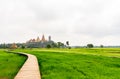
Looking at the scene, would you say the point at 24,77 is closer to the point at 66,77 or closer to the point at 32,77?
the point at 32,77

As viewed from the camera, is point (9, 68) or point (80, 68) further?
point (9, 68)

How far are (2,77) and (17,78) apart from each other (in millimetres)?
3266

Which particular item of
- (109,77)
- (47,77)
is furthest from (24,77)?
(109,77)

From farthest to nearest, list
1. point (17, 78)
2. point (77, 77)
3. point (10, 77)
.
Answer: point (10, 77) → point (77, 77) → point (17, 78)

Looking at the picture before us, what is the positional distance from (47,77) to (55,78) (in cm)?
68

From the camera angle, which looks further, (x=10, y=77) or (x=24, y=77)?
(x=10, y=77)

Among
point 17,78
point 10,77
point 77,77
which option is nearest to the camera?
point 17,78

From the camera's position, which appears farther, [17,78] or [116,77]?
[116,77]

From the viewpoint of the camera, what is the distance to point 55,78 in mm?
15891

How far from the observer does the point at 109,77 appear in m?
16.4

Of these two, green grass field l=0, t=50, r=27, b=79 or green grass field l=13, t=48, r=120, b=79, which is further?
green grass field l=0, t=50, r=27, b=79

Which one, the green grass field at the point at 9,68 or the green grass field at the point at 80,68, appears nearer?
the green grass field at the point at 80,68

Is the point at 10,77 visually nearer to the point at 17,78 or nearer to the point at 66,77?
the point at 17,78

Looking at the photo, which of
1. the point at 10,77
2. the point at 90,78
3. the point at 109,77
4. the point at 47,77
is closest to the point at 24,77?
the point at 47,77
